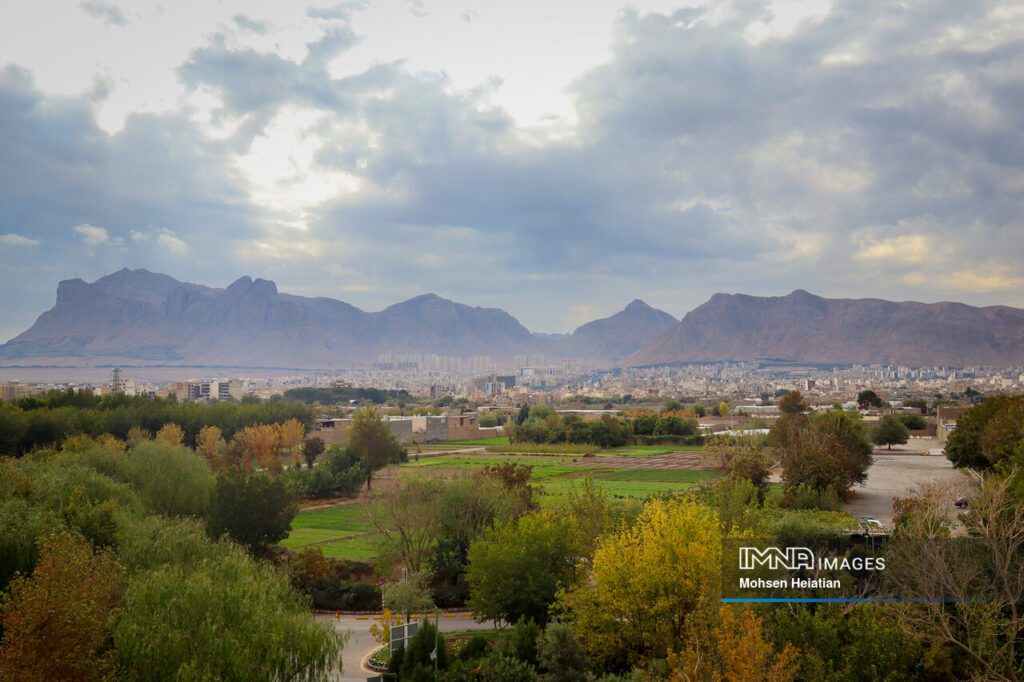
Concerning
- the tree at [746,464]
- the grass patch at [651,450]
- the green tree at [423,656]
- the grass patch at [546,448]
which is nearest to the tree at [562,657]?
the green tree at [423,656]

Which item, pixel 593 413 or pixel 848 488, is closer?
pixel 848 488

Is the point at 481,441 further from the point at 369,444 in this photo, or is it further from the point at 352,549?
the point at 352,549

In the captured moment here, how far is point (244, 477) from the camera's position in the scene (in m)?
34.0

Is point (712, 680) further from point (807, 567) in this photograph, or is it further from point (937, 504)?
point (937, 504)

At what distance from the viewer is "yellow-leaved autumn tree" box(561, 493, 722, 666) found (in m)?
17.6

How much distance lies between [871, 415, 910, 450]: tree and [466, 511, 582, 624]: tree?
2544 inches

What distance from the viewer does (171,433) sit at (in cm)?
6316

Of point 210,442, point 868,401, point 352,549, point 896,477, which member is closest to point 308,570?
point 352,549

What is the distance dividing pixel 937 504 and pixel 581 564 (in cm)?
1194

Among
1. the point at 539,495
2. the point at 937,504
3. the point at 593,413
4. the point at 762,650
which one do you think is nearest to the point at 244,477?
the point at 539,495

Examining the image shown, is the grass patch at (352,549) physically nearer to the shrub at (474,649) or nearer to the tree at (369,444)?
the shrub at (474,649)

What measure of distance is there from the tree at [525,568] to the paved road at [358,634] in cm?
266

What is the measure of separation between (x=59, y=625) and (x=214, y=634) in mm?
3188

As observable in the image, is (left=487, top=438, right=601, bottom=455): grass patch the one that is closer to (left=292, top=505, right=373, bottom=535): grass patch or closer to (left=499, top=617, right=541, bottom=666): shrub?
(left=292, top=505, right=373, bottom=535): grass patch
